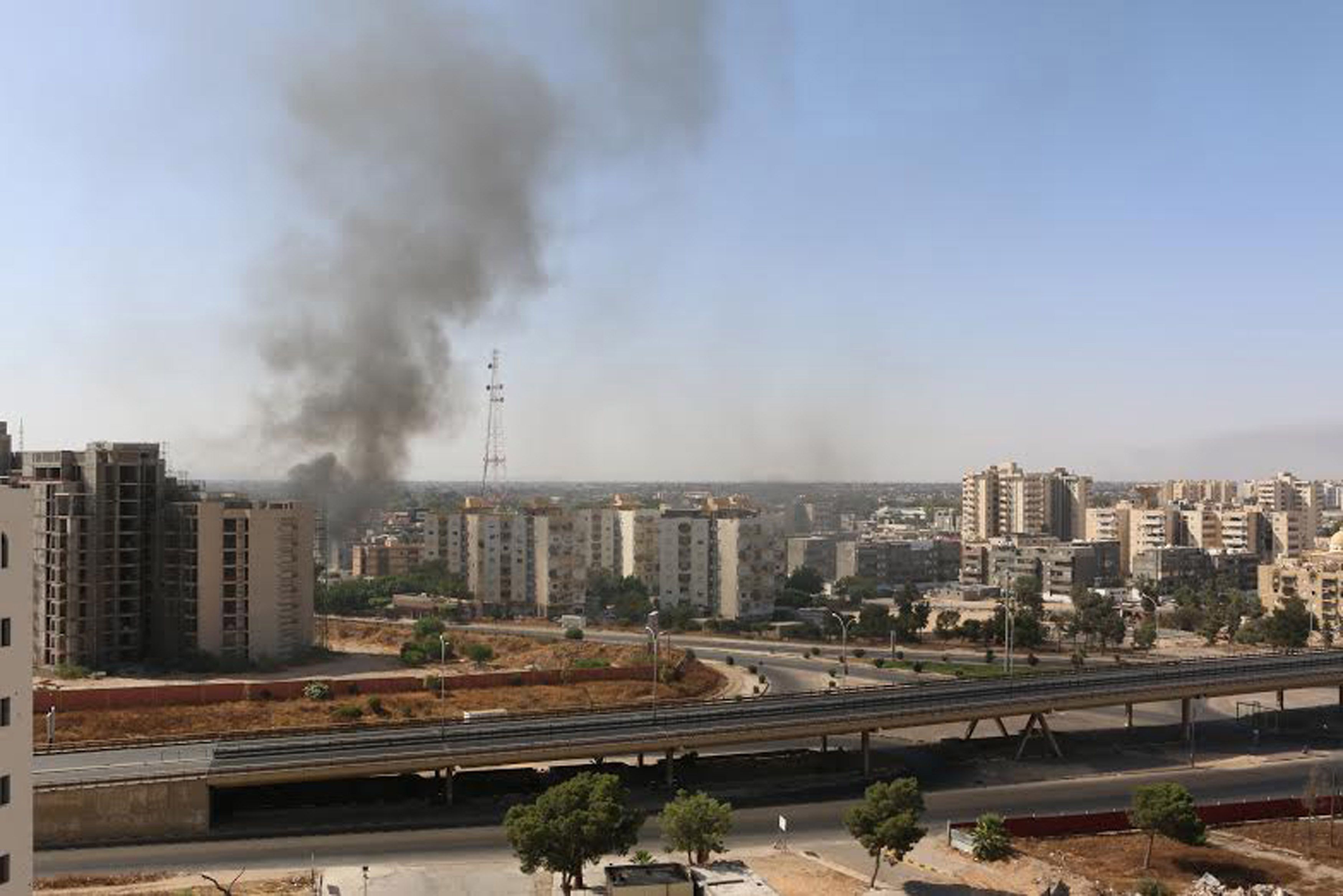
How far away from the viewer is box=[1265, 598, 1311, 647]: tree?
211ft

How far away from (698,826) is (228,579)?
3229cm

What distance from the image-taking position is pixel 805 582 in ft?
310

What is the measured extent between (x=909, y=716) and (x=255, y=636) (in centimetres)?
2954

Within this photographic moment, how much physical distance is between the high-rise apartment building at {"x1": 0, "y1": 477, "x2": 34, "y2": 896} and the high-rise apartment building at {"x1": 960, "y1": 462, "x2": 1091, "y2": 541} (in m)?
119

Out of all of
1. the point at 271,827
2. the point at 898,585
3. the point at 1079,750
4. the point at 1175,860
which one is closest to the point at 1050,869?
the point at 1175,860

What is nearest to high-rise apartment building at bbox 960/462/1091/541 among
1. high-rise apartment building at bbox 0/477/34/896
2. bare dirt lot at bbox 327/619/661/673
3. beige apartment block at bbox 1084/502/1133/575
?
beige apartment block at bbox 1084/502/1133/575

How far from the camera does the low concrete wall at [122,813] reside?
86.9 feet

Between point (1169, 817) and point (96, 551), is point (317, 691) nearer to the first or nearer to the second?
point (96, 551)

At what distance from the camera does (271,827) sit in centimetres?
2798

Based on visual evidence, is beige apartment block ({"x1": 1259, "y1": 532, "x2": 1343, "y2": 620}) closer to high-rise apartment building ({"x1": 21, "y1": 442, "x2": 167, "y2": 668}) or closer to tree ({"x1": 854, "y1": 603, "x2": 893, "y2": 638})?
tree ({"x1": 854, "y1": 603, "x2": 893, "y2": 638})

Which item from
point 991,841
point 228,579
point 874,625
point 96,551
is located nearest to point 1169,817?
point 991,841

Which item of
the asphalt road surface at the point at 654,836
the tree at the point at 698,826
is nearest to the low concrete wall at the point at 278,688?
the asphalt road surface at the point at 654,836

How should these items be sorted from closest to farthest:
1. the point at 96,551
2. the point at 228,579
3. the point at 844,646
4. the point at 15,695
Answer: the point at 15,695, the point at 96,551, the point at 228,579, the point at 844,646

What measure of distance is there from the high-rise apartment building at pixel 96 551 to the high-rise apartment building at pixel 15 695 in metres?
36.4
